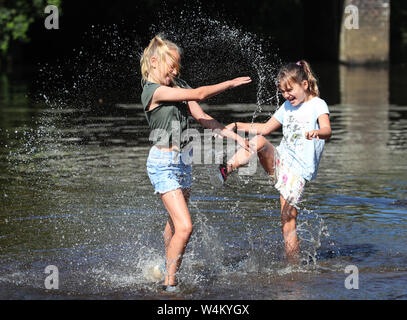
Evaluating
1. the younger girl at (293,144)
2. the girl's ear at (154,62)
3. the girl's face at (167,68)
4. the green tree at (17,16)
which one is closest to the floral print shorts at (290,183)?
the younger girl at (293,144)

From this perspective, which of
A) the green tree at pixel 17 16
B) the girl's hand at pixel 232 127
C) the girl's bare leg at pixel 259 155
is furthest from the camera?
the green tree at pixel 17 16

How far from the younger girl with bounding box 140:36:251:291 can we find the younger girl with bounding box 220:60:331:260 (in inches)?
24.6

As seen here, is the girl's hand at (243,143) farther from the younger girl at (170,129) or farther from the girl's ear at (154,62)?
the girl's ear at (154,62)

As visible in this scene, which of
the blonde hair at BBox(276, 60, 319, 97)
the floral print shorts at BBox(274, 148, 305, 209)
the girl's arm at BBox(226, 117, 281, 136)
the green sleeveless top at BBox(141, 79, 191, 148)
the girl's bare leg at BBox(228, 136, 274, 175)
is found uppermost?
the blonde hair at BBox(276, 60, 319, 97)

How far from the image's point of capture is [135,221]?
280 inches

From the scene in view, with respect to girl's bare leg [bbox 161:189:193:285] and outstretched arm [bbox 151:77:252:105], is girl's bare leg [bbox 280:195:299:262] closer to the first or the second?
girl's bare leg [bbox 161:189:193:285]

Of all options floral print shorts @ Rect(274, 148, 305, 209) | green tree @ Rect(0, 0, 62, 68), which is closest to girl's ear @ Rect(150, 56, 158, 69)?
floral print shorts @ Rect(274, 148, 305, 209)

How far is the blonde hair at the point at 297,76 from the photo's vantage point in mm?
5793

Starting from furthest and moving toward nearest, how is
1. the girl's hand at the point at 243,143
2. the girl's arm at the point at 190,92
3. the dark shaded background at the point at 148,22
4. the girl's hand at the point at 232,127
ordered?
the dark shaded background at the point at 148,22 → the girl's hand at the point at 232,127 → the girl's hand at the point at 243,143 → the girl's arm at the point at 190,92

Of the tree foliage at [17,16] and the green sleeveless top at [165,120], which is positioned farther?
the tree foliage at [17,16]

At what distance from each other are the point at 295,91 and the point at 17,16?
805 inches

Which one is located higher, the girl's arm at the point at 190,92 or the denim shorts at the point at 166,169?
the girl's arm at the point at 190,92

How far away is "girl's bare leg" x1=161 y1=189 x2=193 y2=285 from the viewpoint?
5223 millimetres
